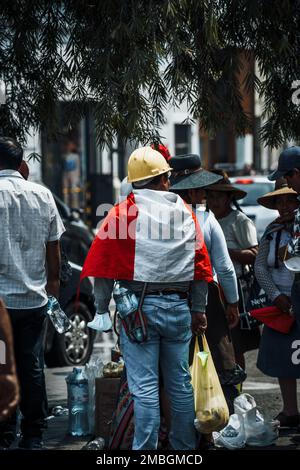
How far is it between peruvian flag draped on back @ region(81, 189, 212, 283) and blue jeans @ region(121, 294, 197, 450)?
0.52 ft

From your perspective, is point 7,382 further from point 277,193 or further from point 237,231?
point 237,231

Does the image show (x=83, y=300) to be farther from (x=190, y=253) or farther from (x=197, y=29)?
(x=190, y=253)

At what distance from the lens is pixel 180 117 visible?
31.6 meters

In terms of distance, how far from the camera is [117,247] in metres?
6.30

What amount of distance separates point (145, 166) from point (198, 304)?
840mm

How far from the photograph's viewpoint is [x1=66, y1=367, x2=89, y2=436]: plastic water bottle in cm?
776

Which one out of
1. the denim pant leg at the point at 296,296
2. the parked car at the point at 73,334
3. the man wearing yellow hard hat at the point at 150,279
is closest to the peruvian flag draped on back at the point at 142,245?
the man wearing yellow hard hat at the point at 150,279

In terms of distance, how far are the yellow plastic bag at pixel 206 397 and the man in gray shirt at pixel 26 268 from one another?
93 centimetres

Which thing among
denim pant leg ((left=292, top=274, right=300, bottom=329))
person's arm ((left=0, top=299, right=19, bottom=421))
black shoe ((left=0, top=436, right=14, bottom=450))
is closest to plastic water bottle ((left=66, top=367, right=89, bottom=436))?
black shoe ((left=0, top=436, right=14, bottom=450))

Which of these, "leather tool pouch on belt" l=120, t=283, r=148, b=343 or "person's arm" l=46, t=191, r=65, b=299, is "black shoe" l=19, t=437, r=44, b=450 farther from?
"leather tool pouch on belt" l=120, t=283, r=148, b=343

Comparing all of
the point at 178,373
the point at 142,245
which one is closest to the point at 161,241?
the point at 142,245

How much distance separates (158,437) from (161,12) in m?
2.58

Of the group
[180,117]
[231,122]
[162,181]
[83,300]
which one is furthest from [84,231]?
[180,117]

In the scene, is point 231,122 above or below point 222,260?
above
